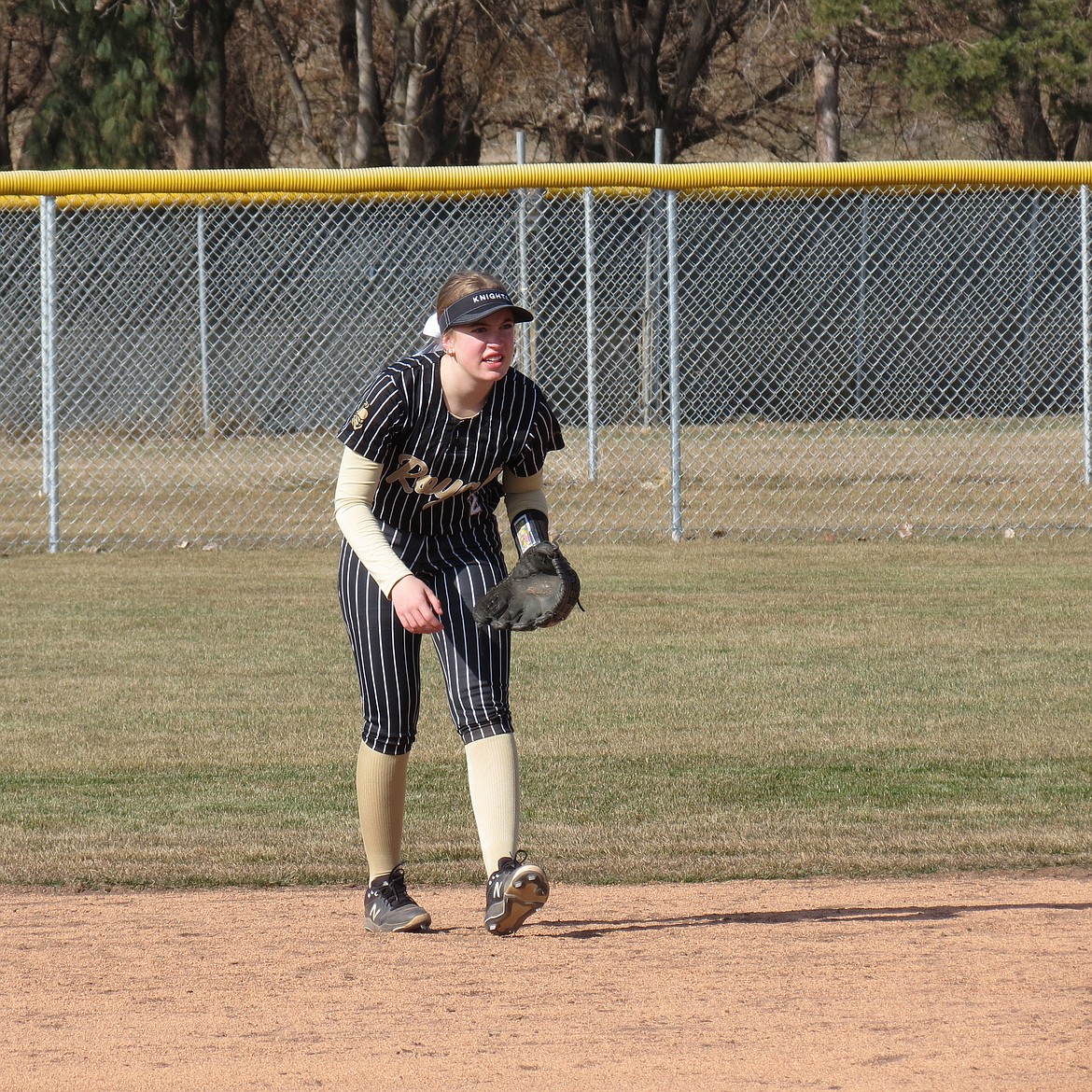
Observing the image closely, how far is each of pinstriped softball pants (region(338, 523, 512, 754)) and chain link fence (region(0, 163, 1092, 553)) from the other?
7.52 m

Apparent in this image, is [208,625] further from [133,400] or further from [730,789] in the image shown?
[133,400]

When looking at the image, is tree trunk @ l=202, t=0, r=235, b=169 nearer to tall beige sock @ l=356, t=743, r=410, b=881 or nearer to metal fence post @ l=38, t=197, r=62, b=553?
metal fence post @ l=38, t=197, r=62, b=553

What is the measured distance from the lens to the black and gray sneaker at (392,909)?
4.76 meters

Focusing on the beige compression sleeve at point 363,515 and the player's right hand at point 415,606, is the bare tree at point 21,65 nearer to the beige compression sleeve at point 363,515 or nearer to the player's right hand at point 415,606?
the beige compression sleeve at point 363,515

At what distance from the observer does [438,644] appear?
4727mm

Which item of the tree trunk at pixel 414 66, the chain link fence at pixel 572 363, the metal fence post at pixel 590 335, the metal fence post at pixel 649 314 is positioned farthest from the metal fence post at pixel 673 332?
the tree trunk at pixel 414 66

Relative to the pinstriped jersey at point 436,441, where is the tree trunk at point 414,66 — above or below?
above

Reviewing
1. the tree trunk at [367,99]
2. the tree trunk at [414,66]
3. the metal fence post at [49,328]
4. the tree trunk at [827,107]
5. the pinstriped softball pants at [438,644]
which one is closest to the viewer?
the pinstriped softball pants at [438,644]

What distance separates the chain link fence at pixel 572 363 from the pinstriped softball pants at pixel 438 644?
7515 millimetres

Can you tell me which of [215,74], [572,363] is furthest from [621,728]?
[215,74]

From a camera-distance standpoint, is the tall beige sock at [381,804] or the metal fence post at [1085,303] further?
the metal fence post at [1085,303]

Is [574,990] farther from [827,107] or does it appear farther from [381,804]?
[827,107]

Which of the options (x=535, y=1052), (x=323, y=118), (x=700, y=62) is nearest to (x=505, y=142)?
(x=323, y=118)

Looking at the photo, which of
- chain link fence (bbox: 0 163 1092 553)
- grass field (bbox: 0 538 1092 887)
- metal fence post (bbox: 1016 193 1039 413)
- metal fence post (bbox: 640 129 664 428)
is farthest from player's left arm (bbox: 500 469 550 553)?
metal fence post (bbox: 1016 193 1039 413)
